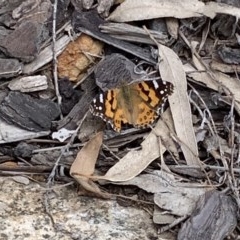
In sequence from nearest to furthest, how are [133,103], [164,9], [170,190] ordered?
[170,190]
[133,103]
[164,9]

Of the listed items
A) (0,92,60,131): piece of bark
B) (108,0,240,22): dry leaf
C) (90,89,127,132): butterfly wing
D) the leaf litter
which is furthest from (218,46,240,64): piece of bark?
(0,92,60,131): piece of bark

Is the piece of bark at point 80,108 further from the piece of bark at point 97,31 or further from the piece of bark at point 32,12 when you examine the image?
the piece of bark at point 32,12

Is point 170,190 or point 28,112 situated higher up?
point 28,112

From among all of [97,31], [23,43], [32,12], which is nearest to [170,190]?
[97,31]

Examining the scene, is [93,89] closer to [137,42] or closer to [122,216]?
[137,42]

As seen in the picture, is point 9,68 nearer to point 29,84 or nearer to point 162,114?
point 29,84

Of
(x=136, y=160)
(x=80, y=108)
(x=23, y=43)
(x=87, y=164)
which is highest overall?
(x=23, y=43)

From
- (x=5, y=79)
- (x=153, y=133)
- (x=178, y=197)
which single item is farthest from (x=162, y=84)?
(x=5, y=79)
